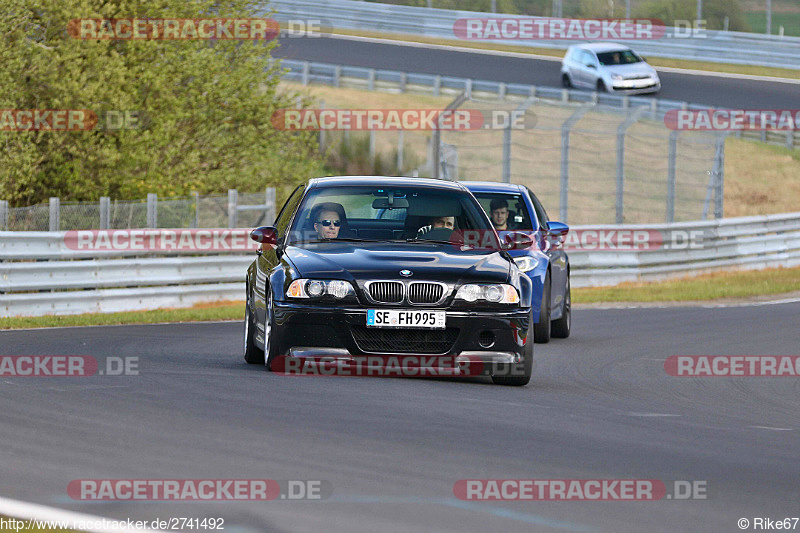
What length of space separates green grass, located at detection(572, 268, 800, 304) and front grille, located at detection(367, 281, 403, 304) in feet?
40.3

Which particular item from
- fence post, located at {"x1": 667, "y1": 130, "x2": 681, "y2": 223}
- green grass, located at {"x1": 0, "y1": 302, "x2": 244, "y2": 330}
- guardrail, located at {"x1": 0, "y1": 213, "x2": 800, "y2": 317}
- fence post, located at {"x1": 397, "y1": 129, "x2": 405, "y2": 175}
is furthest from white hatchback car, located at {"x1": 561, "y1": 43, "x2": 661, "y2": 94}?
green grass, located at {"x1": 0, "y1": 302, "x2": 244, "y2": 330}

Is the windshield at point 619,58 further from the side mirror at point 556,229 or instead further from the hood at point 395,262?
the hood at point 395,262

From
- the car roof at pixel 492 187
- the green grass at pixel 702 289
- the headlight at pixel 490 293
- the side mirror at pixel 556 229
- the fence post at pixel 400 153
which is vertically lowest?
the green grass at pixel 702 289

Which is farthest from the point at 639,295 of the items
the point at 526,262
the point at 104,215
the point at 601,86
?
the point at 601,86

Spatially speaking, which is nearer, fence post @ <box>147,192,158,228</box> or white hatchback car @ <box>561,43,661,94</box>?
fence post @ <box>147,192,158,228</box>

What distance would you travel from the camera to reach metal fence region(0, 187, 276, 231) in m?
18.8

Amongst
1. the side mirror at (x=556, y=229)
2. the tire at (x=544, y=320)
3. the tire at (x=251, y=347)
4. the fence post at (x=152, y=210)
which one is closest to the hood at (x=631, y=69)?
the fence post at (x=152, y=210)

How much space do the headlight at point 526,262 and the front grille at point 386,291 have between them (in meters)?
4.08

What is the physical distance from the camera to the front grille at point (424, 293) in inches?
375

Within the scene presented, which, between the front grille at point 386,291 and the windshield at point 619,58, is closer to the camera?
the front grille at point 386,291

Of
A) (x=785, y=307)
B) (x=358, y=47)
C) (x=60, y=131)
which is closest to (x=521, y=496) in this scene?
(x=785, y=307)

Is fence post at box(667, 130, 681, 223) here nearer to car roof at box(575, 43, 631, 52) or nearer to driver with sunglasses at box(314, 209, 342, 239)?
car roof at box(575, 43, 631, 52)

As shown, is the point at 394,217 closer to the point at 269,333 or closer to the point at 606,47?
the point at 269,333

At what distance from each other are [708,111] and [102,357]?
1165 inches
